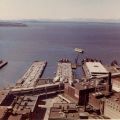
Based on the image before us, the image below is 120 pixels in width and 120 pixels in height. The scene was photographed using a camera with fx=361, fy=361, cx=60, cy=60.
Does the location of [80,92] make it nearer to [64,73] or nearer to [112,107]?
[112,107]

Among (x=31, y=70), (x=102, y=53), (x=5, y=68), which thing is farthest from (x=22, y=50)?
(x=31, y=70)

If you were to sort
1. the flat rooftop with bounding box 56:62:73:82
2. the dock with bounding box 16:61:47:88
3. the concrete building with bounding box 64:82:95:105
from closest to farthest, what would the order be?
the concrete building with bounding box 64:82:95:105
the dock with bounding box 16:61:47:88
the flat rooftop with bounding box 56:62:73:82

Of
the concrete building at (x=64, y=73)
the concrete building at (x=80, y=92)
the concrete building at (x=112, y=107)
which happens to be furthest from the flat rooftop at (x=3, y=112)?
the concrete building at (x=64, y=73)

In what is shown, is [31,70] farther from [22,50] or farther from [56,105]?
[22,50]

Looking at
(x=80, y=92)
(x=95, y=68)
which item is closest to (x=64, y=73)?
(x=95, y=68)

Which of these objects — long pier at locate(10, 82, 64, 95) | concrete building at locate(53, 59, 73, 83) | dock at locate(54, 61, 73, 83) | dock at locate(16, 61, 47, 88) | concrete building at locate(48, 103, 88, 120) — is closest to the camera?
concrete building at locate(48, 103, 88, 120)

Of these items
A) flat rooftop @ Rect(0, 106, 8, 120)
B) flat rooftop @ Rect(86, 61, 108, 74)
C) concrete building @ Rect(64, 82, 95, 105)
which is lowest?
flat rooftop @ Rect(86, 61, 108, 74)

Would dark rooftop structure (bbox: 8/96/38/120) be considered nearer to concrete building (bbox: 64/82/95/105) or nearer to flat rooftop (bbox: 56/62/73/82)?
concrete building (bbox: 64/82/95/105)

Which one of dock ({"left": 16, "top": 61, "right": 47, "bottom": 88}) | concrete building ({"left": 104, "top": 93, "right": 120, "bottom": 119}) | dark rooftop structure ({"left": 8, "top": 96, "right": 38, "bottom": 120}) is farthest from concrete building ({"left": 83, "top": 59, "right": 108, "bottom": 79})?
concrete building ({"left": 104, "top": 93, "right": 120, "bottom": 119})

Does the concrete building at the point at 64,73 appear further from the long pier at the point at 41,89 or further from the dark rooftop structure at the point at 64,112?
the dark rooftop structure at the point at 64,112
